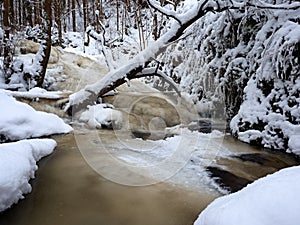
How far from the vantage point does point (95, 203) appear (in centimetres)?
293

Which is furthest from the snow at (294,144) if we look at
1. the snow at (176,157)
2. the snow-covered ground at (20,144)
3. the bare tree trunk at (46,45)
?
the bare tree trunk at (46,45)

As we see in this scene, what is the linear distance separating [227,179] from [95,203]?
1.65 m

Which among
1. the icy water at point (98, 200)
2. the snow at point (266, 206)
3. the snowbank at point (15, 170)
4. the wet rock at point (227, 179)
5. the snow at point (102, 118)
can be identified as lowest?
the snow at point (102, 118)

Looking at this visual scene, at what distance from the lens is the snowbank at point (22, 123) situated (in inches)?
196

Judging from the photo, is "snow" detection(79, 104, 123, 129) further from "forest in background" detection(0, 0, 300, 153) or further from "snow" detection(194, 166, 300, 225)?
"snow" detection(194, 166, 300, 225)

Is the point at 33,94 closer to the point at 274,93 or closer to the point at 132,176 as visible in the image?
the point at 132,176

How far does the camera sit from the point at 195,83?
27.1 ft

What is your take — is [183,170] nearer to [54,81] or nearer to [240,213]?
[240,213]

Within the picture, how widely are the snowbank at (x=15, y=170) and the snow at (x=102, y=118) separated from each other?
2814 millimetres

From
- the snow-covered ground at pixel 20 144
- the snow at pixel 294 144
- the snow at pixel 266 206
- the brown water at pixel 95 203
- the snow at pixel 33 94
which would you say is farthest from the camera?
the snow at pixel 33 94

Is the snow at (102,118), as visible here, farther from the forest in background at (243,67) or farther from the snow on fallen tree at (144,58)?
the forest in background at (243,67)

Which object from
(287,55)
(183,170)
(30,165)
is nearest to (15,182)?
(30,165)

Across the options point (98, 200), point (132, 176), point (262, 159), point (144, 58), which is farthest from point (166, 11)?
point (98, 200)

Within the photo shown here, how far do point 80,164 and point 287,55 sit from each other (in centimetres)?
382
